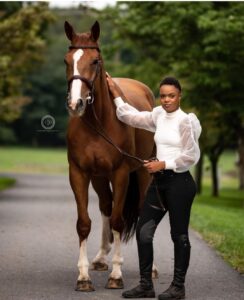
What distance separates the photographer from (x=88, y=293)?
25.8 ft

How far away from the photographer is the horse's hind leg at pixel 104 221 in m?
9.44

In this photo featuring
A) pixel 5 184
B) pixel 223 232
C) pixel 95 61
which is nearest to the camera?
pixel 95 61

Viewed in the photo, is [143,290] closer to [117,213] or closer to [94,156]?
[117,213]

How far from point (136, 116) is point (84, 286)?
1637 mm

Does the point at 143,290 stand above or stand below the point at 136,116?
below

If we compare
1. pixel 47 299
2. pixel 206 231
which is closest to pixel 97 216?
pixel 206 231

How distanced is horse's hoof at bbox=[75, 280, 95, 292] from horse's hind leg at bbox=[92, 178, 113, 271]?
1.38 m

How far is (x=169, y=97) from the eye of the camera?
7.61 m

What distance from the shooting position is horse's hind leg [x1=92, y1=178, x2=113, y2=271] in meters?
9.44

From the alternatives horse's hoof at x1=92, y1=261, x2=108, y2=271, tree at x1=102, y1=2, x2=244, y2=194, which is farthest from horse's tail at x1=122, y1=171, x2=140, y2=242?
tree at x1=102, y1=2, x2=244, y2=194

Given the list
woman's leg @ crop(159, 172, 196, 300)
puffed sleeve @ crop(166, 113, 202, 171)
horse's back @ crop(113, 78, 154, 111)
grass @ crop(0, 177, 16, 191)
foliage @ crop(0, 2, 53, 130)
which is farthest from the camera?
grass @ crop(0, 177, 16, 191)

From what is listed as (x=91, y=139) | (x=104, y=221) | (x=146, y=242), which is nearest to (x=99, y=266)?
(x=104, y=221)

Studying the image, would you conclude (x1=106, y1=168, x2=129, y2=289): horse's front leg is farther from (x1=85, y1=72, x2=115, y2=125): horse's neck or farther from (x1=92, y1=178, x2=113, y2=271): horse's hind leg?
(x1=92, y1=178, x2=113, y2=271): horse's hind leg

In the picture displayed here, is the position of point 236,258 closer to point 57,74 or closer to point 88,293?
point 88,293
